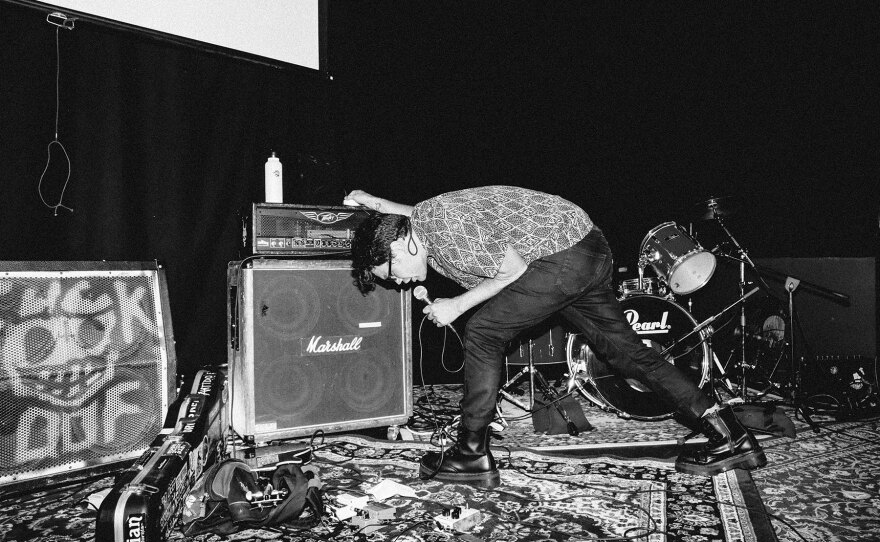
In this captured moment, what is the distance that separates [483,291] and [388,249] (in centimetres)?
41

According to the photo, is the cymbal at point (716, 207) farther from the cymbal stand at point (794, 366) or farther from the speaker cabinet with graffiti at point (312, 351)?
the speaker cabinet with graffiti at point (312, 351)

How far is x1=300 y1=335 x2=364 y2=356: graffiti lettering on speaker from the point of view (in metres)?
2.66

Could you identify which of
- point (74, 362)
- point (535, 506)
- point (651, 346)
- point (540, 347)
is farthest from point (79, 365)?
point (651, 346)

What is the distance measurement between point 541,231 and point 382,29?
2.61m

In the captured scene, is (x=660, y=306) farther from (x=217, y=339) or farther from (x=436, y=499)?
(x=217, y=339)

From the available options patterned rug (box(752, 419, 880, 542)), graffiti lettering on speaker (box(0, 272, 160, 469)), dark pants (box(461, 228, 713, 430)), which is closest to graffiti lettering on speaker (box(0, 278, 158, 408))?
graffiti lettering on speaker (box(0, 272, 160, 469))

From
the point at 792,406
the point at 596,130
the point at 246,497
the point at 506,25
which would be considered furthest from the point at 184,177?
the point at 792,406

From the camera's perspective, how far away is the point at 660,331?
3361 mm

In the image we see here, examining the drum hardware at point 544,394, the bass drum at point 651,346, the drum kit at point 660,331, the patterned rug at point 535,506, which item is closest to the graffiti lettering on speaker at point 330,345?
the patterned rug at point 535,506

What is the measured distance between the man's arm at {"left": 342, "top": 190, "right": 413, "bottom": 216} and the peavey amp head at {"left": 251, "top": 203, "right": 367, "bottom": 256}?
0.19 feet

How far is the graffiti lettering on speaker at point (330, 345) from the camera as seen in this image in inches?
105

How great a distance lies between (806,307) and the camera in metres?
3.93

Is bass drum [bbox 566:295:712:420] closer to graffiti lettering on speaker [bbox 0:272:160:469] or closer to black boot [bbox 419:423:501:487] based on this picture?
black boot [bbox 419:423:501:487]

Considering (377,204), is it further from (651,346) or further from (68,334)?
(651,346)
